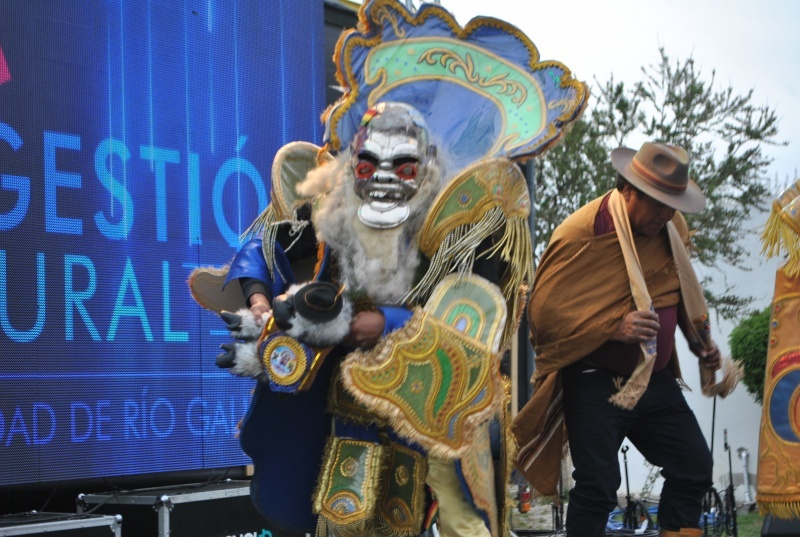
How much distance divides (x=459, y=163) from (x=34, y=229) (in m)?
2.17

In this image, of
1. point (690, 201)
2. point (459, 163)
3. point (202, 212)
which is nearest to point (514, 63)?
point (459, 163)

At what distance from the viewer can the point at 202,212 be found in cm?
541

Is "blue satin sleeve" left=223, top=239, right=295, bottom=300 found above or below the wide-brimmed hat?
below

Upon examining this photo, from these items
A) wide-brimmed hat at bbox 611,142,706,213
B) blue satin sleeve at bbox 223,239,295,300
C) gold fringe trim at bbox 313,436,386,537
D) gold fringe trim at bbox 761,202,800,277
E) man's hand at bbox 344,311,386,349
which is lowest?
Answer: gold fringe trim at bbox 313,436,386,537

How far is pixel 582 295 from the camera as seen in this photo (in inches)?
152

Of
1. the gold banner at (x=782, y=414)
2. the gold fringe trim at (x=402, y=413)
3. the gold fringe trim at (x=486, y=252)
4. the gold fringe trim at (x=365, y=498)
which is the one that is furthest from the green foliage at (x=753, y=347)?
the gold fringe trim at (x=402, y=413)

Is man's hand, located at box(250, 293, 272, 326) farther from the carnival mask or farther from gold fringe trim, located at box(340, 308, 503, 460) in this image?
the carnival mask

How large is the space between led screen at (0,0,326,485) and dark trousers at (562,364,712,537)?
216 cm

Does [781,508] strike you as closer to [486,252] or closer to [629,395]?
[629,395]

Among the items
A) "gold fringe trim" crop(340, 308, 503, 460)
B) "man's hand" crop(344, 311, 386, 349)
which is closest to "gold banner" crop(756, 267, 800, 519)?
"gold fringe trim" crop(340, 308, 503, 460)

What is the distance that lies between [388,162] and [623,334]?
1.02m

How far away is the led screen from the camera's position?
4.76 meters

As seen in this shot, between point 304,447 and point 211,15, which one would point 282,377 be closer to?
point 304,447

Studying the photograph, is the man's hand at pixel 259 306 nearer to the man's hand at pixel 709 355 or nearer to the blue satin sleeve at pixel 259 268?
the blue satin sleeve at pixel 259 268
